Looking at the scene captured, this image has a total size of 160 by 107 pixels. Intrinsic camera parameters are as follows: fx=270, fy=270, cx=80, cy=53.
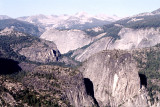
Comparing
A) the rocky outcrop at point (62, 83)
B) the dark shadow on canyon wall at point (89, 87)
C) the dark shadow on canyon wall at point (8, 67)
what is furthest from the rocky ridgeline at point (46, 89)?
the dark shadow on canyon wall at point (8, 67)

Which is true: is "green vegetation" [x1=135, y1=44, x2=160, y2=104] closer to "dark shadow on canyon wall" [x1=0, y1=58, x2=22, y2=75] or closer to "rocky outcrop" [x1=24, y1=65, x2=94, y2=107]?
"rocky outcrop" [x1=24, y1=65, x2=94, y2=107]

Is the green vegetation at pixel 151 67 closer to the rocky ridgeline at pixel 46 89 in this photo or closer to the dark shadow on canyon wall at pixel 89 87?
the dark shadow on canyon wall at pixel 89 87

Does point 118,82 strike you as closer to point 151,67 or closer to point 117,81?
point 117,81

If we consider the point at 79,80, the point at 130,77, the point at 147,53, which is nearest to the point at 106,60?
the point at 130,77

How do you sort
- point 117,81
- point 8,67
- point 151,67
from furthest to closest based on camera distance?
point 8,67 → point 151,67 → point 117,81

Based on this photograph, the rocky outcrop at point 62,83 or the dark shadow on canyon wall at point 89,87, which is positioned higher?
the rocky outcrop at point 62,83

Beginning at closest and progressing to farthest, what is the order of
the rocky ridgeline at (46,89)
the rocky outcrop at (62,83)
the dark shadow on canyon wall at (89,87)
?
the rocky ridgeline at (46,89) → the rocky outcrop at (62,83) → the dark shadow on canyon wall at (89,87)

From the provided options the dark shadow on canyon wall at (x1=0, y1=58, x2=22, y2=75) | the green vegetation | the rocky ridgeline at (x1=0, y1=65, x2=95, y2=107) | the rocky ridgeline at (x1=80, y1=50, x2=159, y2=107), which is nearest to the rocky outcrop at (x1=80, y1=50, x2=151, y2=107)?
the rocky ridgeline at (x1=80, y1=50, x2=159, y2=107)

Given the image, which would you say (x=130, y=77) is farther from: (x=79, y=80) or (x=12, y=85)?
(x=12, y=85)

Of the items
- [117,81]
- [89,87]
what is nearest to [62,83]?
[89,87]
